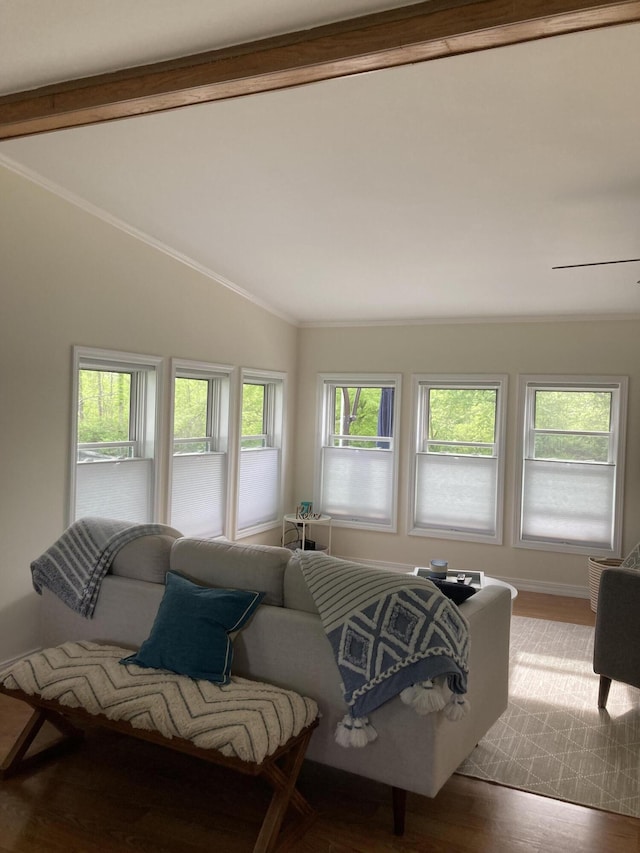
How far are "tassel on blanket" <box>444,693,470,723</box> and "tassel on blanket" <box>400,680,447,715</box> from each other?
0.04 meters

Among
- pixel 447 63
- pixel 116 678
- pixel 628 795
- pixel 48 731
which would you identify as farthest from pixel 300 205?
pixel 628 795

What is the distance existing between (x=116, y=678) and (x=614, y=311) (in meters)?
4.88

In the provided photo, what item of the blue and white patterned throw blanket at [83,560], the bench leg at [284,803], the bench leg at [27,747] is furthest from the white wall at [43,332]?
the bench leg at [284,803]

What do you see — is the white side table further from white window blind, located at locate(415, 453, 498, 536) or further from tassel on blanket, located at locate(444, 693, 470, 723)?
tassel on blanket, located at locate(444, 693, 470, 723)

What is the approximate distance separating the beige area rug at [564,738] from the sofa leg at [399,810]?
0.56m

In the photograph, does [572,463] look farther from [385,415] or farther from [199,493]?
[199,493]

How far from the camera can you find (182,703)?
2.54 meters

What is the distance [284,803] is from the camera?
243 centimetres

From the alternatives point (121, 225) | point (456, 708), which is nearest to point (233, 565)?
point (456, 708)

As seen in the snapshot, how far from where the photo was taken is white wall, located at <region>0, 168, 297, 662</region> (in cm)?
395

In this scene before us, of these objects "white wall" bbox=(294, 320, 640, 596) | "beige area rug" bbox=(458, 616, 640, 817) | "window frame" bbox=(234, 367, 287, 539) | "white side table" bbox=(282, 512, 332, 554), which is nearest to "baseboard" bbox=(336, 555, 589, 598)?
"white wall" bbox=(294, 320, 640, 596)

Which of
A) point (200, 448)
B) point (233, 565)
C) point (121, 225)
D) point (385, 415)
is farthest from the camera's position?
point (385, 415)

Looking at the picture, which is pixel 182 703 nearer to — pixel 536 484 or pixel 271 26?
pixel 271 26

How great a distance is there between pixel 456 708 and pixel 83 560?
190 cm
